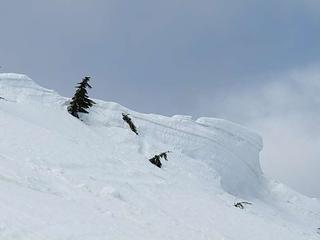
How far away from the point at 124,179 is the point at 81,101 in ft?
48.7

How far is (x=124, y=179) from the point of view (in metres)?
20.6

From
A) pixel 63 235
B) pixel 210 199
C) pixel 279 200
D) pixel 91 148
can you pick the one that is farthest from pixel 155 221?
pixel 279 200

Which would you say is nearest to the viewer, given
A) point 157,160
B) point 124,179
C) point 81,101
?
point 124,179

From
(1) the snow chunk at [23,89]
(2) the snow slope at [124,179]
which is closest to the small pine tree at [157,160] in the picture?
(2) the snow slope at [124,179]

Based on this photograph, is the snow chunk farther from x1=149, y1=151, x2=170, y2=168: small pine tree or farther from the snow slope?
x1=149, y1=151, x2=170, y2=168: small pine tree

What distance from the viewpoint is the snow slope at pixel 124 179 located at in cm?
1283

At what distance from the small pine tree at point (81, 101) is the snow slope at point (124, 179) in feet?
2.12

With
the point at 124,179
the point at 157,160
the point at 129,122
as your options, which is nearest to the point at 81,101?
the point at 129,122

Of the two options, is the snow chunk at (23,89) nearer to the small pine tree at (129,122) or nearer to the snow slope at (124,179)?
the snow slope at (124,179)

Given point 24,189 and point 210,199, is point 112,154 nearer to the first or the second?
point 210,199

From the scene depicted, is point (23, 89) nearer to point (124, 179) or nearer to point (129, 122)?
point (129, 122)

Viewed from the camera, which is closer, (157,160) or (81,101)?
(157,160)

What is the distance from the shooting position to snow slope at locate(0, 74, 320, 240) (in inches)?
505

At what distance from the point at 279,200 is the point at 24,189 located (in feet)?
91.9
